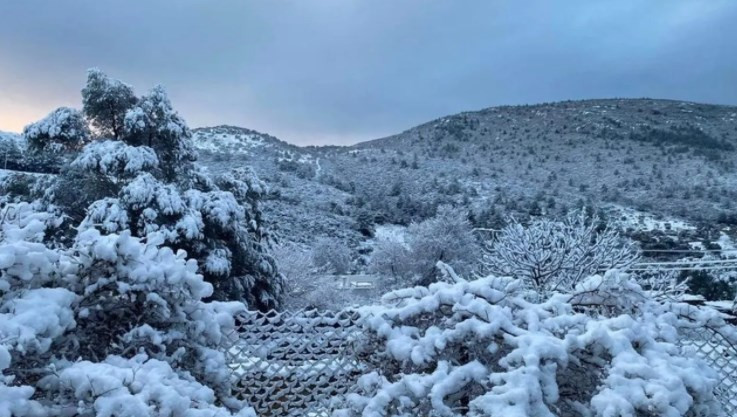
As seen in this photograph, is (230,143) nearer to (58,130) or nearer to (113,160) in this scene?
(58,130)

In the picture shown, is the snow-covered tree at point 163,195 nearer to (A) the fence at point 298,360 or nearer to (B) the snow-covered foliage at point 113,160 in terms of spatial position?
(B) the snow-covered foliage at point 113,160

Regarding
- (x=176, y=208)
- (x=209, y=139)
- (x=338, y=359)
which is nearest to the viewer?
(x=338, y=359)

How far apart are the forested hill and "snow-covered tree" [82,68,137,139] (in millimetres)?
13617

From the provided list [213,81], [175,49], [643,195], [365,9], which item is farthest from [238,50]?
[643,195]

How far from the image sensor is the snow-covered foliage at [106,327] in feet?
5.97

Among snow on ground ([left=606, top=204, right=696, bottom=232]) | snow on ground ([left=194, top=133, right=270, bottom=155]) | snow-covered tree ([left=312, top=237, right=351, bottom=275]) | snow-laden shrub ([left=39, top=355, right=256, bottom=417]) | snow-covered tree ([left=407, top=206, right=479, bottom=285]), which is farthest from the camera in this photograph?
snow on ground ([left=194, top=133, right=270, bottom=155])

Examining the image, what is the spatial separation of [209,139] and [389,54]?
→ 24.6m

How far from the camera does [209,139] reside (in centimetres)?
4034

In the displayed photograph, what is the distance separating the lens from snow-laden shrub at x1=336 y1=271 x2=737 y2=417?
2.01m

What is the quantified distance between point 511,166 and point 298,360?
3786 centimetres

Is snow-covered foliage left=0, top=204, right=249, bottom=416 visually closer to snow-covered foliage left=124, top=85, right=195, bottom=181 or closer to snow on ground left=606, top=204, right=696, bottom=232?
snow-covered foliage left=124, top=85, right=195, bottom=181

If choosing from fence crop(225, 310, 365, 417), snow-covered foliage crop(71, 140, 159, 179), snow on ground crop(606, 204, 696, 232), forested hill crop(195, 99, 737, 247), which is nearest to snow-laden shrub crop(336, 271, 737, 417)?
fence crop(225, 310, 365, 417)

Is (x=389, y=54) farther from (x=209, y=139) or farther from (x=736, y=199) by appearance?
(x=209, y=139)

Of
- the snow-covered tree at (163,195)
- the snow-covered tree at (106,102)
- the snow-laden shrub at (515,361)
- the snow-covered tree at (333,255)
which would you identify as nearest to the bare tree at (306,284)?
the snow-covered tree at (163,195)
